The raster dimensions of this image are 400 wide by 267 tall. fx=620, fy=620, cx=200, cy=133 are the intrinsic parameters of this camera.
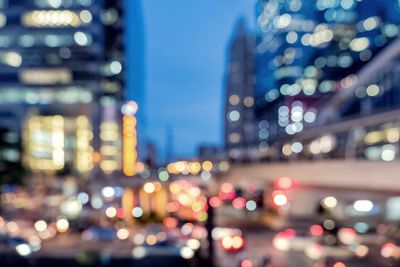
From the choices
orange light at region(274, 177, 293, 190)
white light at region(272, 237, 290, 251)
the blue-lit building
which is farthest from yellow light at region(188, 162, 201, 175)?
the blue-lit building

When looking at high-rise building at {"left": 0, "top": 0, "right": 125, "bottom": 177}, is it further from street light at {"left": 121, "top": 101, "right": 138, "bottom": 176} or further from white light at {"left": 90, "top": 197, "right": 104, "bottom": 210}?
white light at {"left": 90, "top": 197, "right": 104, "bottom": 210}

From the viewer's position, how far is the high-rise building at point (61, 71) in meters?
101

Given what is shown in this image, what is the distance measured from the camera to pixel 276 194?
37.5 meters

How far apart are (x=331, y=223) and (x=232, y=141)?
13899 centimetres

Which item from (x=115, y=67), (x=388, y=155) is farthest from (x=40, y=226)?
(x=115, y=67)

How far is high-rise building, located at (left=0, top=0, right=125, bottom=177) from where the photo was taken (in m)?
101

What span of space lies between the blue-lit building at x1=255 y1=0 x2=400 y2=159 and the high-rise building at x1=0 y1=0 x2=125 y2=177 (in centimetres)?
3799

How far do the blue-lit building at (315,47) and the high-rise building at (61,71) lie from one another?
37995 millimetres

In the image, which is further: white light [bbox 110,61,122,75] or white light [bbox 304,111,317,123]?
white light [bbox 110,61,122,75]

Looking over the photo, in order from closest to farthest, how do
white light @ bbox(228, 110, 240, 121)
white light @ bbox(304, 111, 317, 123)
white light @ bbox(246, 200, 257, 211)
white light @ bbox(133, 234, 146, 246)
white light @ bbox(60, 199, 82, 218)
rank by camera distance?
white light @ bbox(133, 234, 146, 246)
white light @ bbox(60, 199, 82, 218)
white light @ bbox(246, 200, 257, 211)
white light @ bbox(304, 111, 317, 123)
white light @ bbox(228, 110, 240, 121)

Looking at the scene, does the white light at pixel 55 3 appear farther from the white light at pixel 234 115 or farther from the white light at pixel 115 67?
the white light at pixel 234 115

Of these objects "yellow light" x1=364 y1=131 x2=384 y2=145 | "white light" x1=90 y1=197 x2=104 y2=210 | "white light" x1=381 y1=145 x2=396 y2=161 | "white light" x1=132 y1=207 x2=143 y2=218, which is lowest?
"white light" x1=132 y1=207 x2=143 y2=218

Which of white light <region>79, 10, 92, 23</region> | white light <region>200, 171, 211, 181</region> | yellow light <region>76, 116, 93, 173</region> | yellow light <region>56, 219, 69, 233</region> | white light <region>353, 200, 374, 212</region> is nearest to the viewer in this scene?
yellow light <region>56, 219, 69, 233</region>

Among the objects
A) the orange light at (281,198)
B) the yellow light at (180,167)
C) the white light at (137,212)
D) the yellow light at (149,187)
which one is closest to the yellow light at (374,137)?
the yellow light at (180,167)
